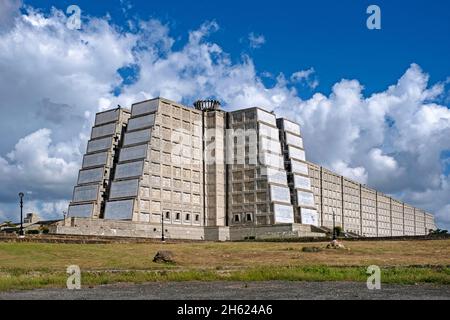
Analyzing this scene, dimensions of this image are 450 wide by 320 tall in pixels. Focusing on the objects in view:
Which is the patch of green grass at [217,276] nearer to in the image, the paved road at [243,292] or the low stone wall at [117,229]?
the paved road at [243,292]

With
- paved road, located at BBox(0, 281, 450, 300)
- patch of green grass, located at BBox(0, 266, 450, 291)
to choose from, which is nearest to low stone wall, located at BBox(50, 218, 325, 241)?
patch of green grass, located at BBox(0, 266, 450, 291)

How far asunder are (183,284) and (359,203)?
13701cm

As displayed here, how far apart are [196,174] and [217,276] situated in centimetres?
7506

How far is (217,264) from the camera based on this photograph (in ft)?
132

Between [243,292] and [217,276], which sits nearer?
[243,292]

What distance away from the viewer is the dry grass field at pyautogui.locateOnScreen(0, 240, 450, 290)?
27.7 meters

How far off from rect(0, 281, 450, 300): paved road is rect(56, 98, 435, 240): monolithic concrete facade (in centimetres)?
6495

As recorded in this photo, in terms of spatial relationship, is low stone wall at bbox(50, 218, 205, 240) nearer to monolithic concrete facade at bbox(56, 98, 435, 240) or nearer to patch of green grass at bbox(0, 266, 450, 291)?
monolithic concrete facade at bbox(56, 98, 435, 240)

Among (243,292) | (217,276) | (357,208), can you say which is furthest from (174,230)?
(243,292)

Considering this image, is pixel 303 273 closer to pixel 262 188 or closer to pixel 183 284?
pixel 183 284

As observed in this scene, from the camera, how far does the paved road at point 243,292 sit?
2012 cm

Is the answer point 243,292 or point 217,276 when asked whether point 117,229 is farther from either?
point 243,292

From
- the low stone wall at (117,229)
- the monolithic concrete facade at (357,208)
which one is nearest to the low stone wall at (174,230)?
the low stone wall at (117,229)
